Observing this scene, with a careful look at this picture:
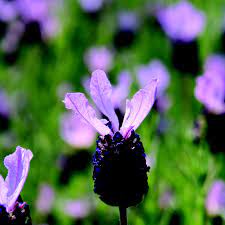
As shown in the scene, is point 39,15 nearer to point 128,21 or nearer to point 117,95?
point 128,21

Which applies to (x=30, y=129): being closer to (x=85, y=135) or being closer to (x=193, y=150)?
(x=85, y=135)

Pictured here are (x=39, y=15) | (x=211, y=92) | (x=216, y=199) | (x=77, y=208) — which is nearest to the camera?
(x=211, y=92)

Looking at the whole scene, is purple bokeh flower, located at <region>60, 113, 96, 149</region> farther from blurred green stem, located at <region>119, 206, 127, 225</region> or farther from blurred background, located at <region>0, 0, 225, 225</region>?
blurred green stem, located at <region>119, 206, 127, 225</region>

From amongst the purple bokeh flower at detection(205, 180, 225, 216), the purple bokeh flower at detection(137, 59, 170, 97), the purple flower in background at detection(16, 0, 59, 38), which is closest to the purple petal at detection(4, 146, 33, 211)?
the purple bokeh flower at detection(205, 180, 225, 216)

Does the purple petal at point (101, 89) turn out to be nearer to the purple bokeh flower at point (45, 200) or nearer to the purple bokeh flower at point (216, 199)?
the purple bokeh flower at point (216, 199)

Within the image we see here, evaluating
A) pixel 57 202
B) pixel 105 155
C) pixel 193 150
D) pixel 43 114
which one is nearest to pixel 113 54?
pixel 43 114

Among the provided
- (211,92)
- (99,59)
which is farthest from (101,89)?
(99,59)

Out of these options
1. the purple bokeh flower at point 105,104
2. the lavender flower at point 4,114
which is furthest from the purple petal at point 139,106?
the lavender flower at point 4,114
